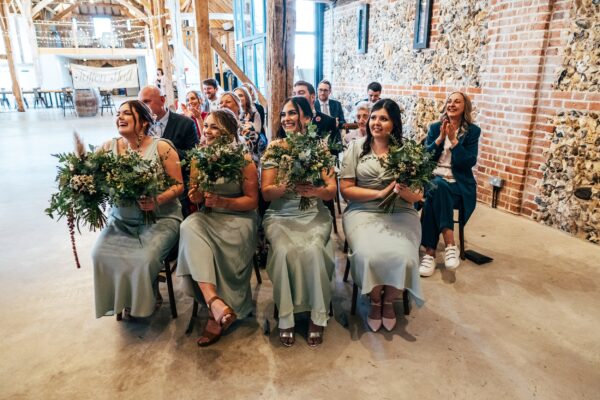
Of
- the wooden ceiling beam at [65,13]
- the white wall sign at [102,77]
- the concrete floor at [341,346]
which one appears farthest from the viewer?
the wooden ceiling beam at [65,13]

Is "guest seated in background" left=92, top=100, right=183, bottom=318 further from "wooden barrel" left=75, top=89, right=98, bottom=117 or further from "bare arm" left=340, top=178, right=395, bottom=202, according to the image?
"wooden barrel" left=75, top=89, right=98, bottom=117

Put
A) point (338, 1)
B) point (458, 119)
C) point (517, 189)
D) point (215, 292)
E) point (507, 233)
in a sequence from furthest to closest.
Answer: point (338, 1)
point (517, 189)
point (507, 233)
point (458, 119)
point (215, 292)

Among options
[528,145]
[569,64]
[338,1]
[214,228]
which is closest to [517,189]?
[528,145]

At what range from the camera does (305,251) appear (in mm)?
2465

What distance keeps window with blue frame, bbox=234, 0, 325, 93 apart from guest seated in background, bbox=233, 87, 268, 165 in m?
4.21

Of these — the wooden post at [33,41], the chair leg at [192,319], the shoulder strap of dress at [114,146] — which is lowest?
the chair leg at [192,319]

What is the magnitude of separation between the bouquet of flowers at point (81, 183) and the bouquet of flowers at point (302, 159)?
1.02m

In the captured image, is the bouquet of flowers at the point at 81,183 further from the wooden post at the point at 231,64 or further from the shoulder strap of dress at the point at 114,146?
the wooden post at the point at 231,64

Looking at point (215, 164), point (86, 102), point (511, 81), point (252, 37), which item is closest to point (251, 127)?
point (215, 164)

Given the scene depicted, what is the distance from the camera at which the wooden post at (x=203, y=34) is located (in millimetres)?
7100

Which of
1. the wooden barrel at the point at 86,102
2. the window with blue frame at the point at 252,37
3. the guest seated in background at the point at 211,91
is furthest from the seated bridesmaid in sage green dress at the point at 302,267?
the wooden barrel at the point at 86,102

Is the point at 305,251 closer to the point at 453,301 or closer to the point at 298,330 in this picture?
the point at 298,330

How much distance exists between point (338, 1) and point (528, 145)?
604 cm

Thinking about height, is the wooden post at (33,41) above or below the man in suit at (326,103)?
above
